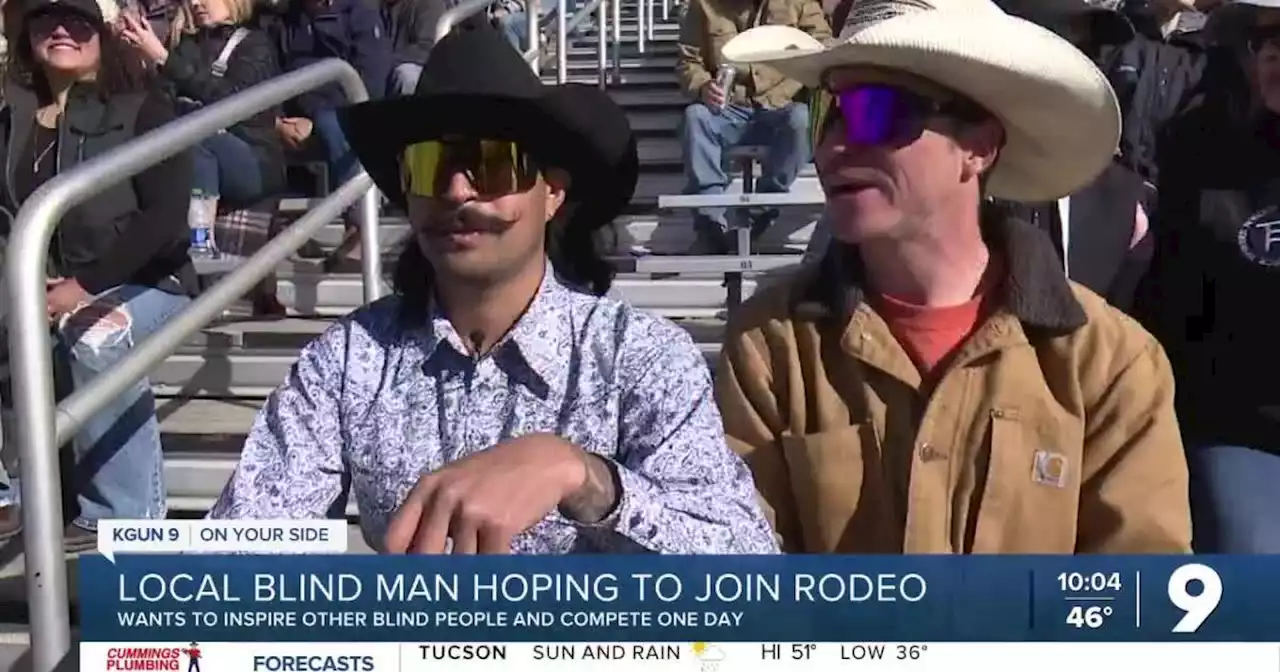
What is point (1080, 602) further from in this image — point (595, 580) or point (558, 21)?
point (558, 21)

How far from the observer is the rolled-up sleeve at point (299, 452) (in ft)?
6.01

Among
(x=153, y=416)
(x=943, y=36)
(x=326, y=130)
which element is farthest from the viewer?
(x=326, y=130)

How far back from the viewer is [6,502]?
3422 millimetres

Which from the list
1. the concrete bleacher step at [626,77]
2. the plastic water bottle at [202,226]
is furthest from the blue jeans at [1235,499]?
the concrete bleacher step at [626,77]

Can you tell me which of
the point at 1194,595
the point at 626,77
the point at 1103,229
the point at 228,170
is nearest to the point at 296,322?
the point at 228,170

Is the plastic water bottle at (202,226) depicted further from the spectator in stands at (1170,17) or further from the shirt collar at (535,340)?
the shirt collar at (535,340)

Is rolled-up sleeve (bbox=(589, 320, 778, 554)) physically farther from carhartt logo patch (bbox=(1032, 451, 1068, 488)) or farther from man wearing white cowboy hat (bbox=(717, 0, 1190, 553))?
carhartt logo patch (bbox=(1032, 451, 1068, 488))

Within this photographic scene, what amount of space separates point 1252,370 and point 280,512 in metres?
1.69

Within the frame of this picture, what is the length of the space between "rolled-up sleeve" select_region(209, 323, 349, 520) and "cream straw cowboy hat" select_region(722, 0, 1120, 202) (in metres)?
0.77

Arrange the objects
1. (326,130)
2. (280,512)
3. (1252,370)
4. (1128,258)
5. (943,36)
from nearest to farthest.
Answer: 1. (280,512)
2. (943,36)
3. (1252,370)
4. (1128,258)
5. (326,130)

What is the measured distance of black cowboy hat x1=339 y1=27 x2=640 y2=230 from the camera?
190 cm

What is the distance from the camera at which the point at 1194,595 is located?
149 cm

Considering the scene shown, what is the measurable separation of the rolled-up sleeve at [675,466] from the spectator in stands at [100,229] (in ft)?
5.85

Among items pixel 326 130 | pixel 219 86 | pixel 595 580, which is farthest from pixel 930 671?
pixel 219 86
